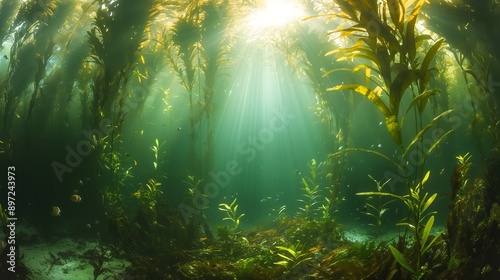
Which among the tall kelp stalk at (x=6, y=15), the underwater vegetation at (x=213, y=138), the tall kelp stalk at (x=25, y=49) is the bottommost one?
the underwater vegetation at (x=213, y=138)

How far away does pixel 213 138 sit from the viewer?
10.0m

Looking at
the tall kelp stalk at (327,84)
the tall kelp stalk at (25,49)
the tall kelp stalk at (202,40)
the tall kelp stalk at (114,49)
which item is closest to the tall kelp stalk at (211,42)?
the tall kelp stalk at (202,40)

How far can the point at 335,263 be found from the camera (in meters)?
3.85

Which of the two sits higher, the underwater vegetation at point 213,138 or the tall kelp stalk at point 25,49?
the tall kelp stalk at point 25,49

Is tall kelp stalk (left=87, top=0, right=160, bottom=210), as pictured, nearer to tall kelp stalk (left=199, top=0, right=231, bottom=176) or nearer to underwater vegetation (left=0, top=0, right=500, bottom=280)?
underwater vegetation (left=0, top=0, right=500, bottom=280)

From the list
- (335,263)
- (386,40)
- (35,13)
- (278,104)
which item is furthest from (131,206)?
(278,104)

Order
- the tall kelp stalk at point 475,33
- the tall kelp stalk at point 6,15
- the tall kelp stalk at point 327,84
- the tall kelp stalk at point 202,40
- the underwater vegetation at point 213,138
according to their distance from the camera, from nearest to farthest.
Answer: the underwater vegetation at point 213,138 < the tall kelp stalk at point 475,33 < the tall kelp stalk at point 202,40 < the tall kelp stalk at point 327,84 < the tall kelp stalk at point 6,15

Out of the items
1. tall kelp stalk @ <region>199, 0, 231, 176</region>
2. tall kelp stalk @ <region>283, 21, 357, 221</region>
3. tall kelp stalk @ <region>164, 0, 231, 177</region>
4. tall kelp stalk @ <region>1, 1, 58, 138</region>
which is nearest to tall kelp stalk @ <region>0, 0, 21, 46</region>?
tall kelp stalk @ <region>1, 1, 58, 138</region>

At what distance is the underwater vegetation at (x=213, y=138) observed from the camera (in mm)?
3285

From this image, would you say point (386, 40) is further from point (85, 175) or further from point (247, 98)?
point (247, 98)

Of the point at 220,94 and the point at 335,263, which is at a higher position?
the point at 220,94

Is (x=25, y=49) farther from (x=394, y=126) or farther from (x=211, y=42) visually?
(x=394, y=126)

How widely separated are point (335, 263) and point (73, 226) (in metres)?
6.69

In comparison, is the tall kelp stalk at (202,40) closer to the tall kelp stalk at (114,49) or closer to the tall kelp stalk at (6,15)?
the tall kelp stalk at (114,49)
